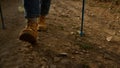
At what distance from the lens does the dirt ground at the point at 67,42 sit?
2740 mm

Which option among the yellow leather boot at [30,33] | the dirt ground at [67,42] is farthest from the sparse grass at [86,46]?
the yellow leather boot at [30,33]

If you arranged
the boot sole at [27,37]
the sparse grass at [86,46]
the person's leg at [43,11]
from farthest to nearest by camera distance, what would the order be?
the person's leg at [43,11] < the sparse grass at [86,46] < the boot sole at [27,37]

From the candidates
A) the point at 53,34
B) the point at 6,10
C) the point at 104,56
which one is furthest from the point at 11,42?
the point at 6,10

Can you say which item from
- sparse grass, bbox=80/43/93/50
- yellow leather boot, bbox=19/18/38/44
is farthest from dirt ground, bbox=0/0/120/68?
yellow leather boot, bbox=19/18/38/44

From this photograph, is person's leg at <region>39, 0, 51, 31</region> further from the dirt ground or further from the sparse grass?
the sparse grass

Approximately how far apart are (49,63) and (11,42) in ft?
2.35

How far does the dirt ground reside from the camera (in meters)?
2.74

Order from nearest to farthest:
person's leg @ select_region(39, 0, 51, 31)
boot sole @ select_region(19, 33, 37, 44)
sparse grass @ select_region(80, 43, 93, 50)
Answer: boot sole @ select_region(19, 33, 37, 44)
sparse grass @ select_region(80, 43, 93, 50)
person's leg @ select_region(39, 0, 51, 31)

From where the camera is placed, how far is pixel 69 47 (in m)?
3.08

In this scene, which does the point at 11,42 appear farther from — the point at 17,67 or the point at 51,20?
the point at 51,20

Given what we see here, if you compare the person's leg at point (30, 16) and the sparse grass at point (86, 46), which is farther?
the sparse grass at point (86, 46)

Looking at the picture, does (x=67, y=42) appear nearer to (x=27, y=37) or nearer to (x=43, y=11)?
(x=43, y=11)

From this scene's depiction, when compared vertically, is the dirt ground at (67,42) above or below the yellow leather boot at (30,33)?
below

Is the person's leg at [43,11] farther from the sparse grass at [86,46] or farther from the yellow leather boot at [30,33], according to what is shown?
the sparse grass at [86,46]
